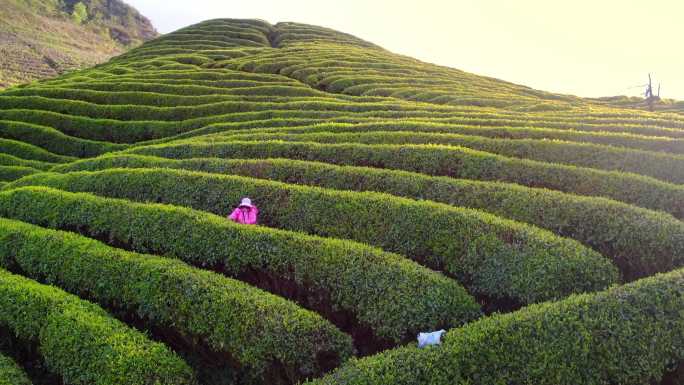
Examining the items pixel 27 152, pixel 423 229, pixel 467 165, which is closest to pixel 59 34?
pixel 27 152

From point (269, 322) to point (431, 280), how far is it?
274 cm

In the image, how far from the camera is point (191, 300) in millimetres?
8992

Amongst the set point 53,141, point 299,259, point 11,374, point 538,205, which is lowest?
point 11,374

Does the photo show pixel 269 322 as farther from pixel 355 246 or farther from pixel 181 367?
pixel 355 246

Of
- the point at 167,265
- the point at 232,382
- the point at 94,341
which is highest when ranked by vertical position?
the point at 167,265

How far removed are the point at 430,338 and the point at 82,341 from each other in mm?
5470

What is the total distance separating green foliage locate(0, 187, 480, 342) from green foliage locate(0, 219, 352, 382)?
75 centimetres

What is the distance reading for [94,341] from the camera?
835 cm

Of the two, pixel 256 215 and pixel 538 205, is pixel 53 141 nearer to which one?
pixel 256 215

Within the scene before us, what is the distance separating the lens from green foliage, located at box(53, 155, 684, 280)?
947 centimetres

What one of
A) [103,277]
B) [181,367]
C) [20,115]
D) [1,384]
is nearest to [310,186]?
[103,277]

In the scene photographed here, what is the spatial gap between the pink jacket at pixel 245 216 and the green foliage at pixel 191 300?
82.9 inches

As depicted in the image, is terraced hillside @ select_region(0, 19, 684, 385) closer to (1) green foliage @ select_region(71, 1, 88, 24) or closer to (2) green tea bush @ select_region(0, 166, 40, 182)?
(2) green tea bush @ select_region(0, 166, 40, 182)

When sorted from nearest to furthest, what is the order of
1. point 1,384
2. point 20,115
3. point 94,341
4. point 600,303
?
point 600,303
point 1,384
point 94,341
point 20,115
